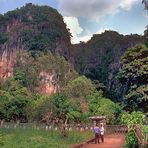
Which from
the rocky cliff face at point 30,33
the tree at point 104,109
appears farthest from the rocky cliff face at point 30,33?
the tree at point 104,109

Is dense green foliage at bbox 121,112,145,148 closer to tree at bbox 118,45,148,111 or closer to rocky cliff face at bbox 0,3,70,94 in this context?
tree at bbox 118,45,148,111

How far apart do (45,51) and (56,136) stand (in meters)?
43.0

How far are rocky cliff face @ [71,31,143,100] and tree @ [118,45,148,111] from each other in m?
39.8

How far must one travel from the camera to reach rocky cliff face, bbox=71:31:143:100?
73.4 meters

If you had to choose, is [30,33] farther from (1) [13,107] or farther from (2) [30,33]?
(1) [13,107]

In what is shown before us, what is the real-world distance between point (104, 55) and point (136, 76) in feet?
161

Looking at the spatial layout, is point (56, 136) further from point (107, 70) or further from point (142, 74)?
point (107, 70)

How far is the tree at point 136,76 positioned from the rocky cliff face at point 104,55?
39.8m

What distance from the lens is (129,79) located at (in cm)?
2970

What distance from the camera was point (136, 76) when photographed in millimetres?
28859

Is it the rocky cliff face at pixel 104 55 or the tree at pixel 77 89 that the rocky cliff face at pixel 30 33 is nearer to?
the rocky cliff face at pixel 104 55

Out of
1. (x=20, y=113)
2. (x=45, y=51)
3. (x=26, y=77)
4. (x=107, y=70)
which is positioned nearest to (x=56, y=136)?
(x=20, y=113)

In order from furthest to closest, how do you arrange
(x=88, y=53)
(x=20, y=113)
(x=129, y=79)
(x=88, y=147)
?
(x=88, y=53)
(x=20, y=113)
(x=129, y=79)
(x=88, y=147)

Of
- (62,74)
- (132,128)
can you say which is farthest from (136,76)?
(62,74)
